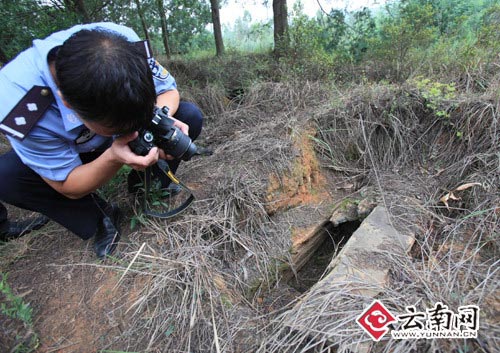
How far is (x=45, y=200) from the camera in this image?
1557mm

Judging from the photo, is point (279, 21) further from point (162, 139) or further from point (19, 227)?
point (19, 227)

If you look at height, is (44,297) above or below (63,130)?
below

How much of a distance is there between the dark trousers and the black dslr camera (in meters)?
0.54

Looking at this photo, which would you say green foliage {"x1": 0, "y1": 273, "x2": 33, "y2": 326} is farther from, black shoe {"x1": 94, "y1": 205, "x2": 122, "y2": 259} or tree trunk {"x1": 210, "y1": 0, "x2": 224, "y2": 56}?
tree trunk {"x1": 210, "y1": 0, "x2": 224, "y2": 56}

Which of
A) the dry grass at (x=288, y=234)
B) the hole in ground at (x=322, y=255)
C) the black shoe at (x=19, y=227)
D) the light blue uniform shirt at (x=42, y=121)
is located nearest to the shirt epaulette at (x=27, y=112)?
the light blue uniform shirt at (x=42, y=121)

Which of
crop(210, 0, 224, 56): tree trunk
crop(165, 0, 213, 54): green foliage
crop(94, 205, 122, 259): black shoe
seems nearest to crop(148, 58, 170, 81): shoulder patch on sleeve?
crop(94, 205, 122, 259): black shoe

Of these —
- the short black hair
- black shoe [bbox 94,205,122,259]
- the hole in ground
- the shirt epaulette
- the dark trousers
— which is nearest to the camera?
the short black hair

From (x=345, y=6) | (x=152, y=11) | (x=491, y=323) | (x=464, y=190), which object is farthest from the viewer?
(x=152, y=11)

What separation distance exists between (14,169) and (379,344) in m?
1.87

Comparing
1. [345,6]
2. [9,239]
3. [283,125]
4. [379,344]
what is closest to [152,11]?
[345,6]

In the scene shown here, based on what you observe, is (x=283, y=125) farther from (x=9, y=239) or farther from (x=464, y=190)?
(x=9, y=239)

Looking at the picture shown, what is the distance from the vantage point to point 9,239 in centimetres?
192

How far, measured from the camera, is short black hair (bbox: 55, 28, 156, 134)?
3.04ft

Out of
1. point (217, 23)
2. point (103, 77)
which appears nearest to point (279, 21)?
point (217, 23)
